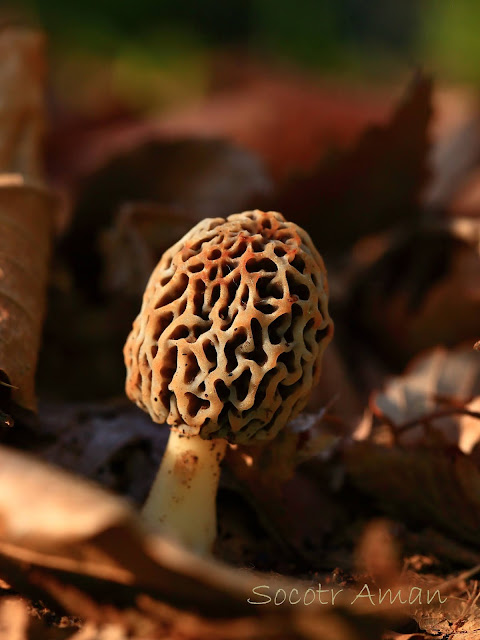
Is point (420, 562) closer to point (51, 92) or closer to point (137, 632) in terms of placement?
point (137, 632)

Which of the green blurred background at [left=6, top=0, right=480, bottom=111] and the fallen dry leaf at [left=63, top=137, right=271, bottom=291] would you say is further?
the green blurred background at [left=6, top=0, right=480, bottom=111]

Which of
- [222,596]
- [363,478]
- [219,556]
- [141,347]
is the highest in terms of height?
[141,347]

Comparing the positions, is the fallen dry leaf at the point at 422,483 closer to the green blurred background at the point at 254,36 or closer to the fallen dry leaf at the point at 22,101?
the fallen dry leaf at the point at 22,101

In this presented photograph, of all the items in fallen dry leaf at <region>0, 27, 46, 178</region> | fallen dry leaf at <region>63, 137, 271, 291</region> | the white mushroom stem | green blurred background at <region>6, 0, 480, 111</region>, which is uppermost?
green blurred background at <region>6, 0, 480, 111</region>

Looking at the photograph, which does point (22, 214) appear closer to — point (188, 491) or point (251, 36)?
point (188, 491)

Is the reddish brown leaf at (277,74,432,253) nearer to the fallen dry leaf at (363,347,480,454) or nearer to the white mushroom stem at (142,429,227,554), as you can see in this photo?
the fallen dry leaf at (363,347,480,454)

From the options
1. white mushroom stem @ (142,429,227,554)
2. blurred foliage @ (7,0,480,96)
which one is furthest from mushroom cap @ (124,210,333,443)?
blurred foliage @ (7,0,480,96)

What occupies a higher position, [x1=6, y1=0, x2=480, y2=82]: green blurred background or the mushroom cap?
[x1=6, y1=0, x2=480, y2=82]: green blurred background

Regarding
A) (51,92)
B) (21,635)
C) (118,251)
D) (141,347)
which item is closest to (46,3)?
(51,92)
